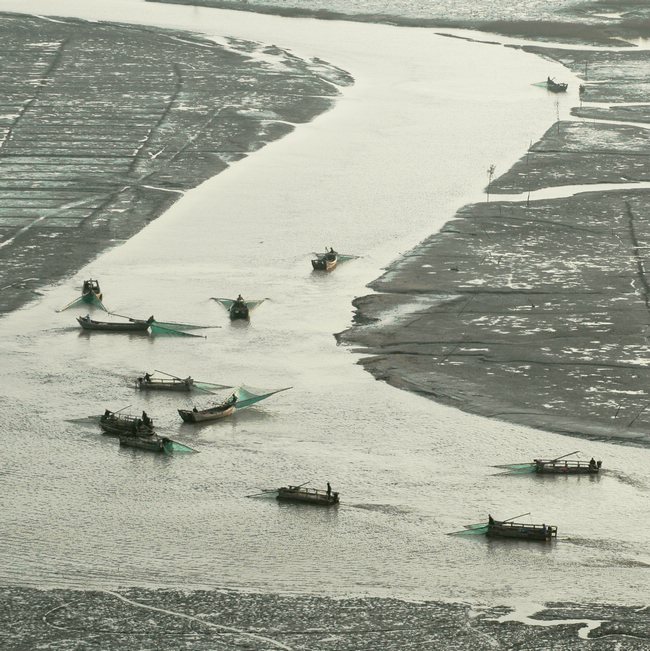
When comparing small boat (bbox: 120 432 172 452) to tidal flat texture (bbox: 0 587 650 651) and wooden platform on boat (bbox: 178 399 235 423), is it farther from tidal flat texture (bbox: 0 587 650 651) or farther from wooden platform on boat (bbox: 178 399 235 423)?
tidal flat texture (bbox: 0 587 650 651)

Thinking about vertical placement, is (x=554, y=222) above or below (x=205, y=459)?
above

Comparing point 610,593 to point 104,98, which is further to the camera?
point 104,98

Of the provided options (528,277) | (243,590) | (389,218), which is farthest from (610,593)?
(389,218)

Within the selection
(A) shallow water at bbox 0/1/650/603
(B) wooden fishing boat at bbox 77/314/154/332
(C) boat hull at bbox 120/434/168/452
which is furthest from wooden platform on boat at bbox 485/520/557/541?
(B) wooden fishing boat at bbox 77/314/154/332

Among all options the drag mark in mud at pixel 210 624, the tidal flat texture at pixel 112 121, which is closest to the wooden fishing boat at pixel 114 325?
the tidal flat texture at pixel 112 121

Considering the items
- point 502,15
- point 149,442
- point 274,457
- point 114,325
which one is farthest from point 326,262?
point 502,15

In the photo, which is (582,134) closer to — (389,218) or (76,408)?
(389,218)

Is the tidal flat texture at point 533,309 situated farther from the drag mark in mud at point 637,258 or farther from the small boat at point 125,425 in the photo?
the small boat at point 125,425
